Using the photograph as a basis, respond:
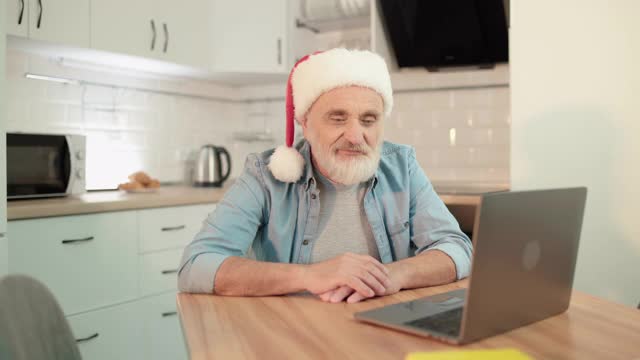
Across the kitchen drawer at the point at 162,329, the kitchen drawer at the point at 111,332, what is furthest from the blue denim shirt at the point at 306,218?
the kitchen drawer at the point at 162,329

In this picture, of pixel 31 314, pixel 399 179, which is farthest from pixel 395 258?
pixel 31 314

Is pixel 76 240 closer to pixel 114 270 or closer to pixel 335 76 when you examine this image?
pixel 114 270

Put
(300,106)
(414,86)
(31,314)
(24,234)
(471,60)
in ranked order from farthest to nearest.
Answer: (414,86) → (471,60) → (24,234) → (300,106) → (31,314)

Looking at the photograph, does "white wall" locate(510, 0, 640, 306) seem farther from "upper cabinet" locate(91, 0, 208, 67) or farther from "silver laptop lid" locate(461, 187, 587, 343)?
"upper cabinet" locate(91, 0, 208, 67)

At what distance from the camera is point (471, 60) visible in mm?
3172

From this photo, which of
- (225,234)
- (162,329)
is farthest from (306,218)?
(162,329)

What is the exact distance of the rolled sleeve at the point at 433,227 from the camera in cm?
152

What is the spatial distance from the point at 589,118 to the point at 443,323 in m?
1.55

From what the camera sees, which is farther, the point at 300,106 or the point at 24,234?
the point at 24,234

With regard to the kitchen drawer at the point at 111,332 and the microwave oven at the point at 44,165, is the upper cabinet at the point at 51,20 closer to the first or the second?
the microwave oven at the point at 44,165

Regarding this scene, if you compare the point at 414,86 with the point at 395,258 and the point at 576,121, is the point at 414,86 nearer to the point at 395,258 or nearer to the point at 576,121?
the point at 576,121

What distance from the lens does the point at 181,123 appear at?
3.68m

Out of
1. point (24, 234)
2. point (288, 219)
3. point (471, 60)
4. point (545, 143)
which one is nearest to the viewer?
point (288, 219)

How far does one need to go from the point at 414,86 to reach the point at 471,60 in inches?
14.9
